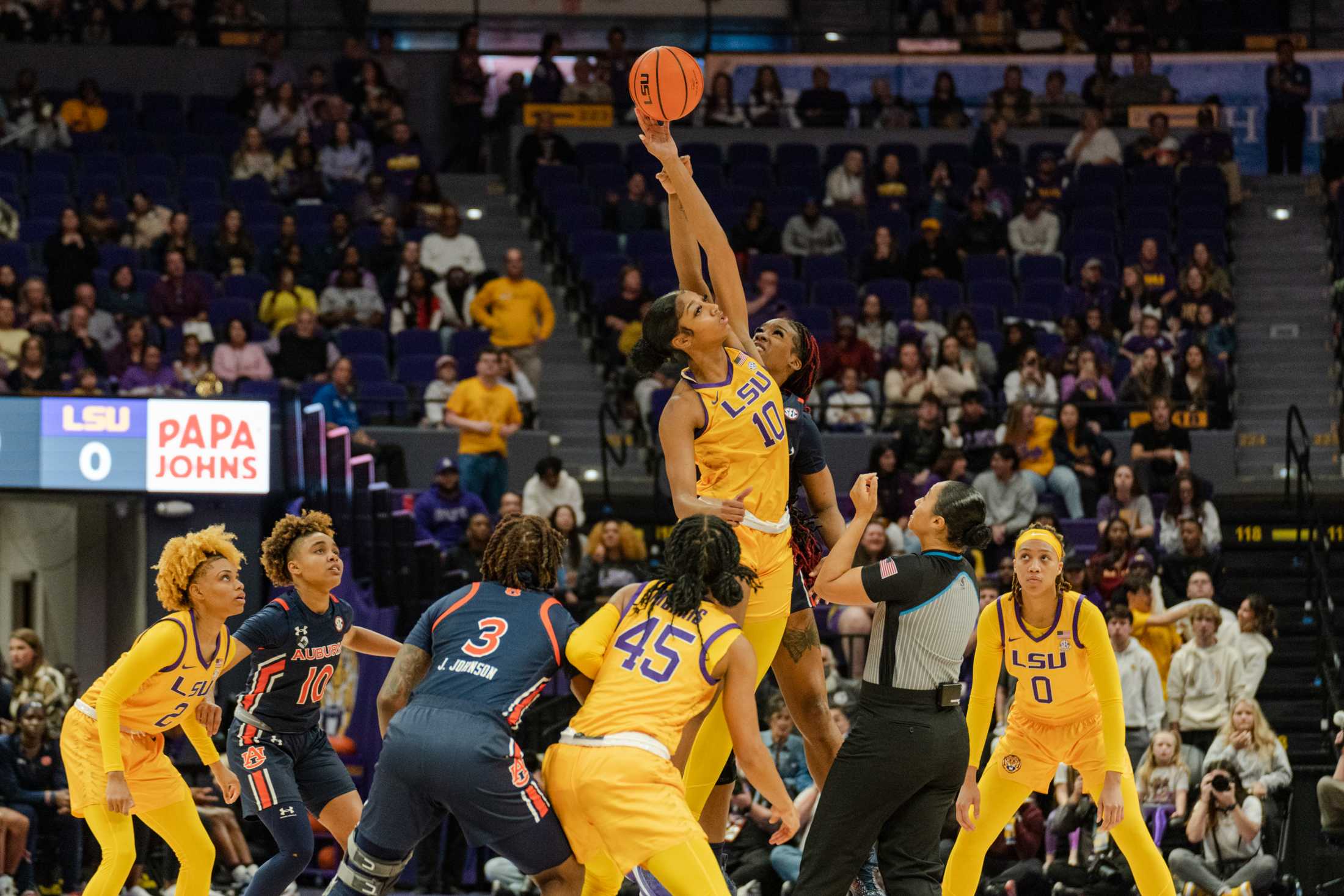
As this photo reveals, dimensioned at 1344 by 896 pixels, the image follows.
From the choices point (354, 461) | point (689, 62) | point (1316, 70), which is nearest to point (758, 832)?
point (354, 461)

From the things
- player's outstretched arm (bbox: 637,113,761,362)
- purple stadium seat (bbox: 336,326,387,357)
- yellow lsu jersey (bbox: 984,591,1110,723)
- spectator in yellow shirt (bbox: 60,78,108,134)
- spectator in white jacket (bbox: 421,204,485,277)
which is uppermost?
spectator in yellow shirt (bbox: 60,78,108,134)

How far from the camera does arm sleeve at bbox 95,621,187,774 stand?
275 inches

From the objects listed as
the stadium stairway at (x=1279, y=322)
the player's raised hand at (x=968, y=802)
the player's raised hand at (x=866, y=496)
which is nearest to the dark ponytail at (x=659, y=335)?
the player's raised hand at (x=866, y=496)

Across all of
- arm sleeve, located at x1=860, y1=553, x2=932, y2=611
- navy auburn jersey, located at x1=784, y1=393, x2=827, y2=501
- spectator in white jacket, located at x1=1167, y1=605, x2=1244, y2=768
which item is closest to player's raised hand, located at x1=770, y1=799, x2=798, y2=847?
arm sleeve, located at x1=860, y1=553, x2=932, y2=611

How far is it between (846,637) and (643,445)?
3939 mm

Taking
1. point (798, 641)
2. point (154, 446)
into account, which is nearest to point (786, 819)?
point (798, 641)

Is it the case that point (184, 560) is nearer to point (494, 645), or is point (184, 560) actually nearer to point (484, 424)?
point (494, 645)

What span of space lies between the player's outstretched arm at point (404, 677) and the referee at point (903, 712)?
1.45m

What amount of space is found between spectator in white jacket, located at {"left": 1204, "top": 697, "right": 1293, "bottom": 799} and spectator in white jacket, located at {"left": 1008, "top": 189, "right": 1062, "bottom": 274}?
7.91 meters

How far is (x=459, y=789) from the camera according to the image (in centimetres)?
550

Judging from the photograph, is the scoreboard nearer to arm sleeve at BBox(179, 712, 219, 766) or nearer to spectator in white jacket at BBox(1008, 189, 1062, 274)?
arm sleeve at BBox(179, 712, 219, 766)

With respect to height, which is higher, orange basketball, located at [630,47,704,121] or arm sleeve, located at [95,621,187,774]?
orange basketball, located at [630,47,704,121]

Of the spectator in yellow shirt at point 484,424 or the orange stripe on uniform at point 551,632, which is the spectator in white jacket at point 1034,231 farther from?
the orange stripe on uniform at point 551,632

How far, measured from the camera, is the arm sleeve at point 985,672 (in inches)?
290
